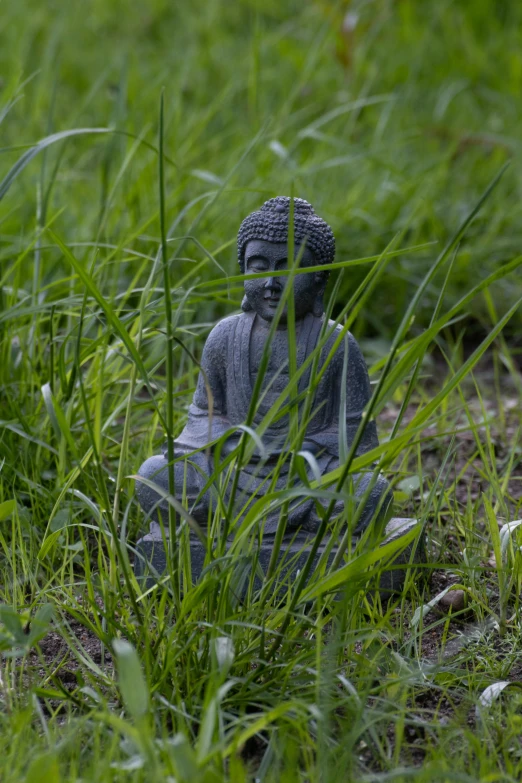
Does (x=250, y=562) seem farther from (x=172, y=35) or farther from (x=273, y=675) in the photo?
(x=172, y=35)

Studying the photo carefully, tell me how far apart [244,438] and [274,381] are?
610mm

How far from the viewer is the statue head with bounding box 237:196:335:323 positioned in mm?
2361

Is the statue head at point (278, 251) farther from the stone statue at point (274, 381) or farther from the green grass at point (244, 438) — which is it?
the green grass at point (244, 438)

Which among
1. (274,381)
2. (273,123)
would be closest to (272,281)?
(274,381)

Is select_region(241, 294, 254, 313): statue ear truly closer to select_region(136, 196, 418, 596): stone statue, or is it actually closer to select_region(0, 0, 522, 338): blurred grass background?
select_region(136, 196, 418, 596): stone statue

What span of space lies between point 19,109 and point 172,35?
1950mm

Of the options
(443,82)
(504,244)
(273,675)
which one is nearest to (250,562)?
(273,675)

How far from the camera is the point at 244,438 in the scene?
184cm

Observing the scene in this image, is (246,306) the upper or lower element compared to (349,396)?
upper

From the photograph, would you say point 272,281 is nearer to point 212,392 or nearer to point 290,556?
point 212,392

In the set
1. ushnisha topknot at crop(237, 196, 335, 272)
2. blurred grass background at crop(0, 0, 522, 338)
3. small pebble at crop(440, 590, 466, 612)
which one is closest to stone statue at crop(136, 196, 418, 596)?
ushnisha topknot at crop(237, 196, 335, 272)

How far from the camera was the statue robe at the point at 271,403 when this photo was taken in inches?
93.5

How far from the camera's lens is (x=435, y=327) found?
1.76m

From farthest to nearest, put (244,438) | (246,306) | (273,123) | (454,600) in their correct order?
(273,123)
(246,306)
(454,600)
(244,438)
